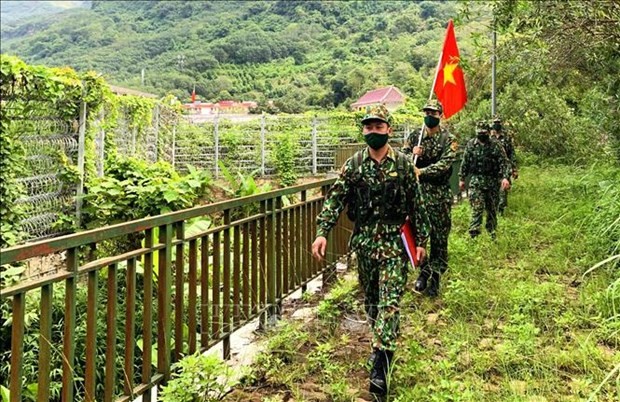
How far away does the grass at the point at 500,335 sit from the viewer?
3.07 m

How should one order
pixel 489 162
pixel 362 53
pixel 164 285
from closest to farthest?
pixel 164 285 < pixel 489 162 < pixel 362 53

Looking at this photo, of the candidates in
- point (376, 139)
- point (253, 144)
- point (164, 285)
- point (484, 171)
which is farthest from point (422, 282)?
point (253, 144)

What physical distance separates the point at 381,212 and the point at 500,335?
1.39 metres

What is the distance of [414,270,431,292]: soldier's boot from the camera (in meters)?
5.07

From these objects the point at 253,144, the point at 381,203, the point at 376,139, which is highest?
the point at 376,139

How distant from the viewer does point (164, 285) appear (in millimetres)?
2857

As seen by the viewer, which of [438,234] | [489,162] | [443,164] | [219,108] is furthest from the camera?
[219,108]

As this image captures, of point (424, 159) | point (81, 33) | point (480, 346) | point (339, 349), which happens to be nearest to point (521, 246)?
point (424, 159)

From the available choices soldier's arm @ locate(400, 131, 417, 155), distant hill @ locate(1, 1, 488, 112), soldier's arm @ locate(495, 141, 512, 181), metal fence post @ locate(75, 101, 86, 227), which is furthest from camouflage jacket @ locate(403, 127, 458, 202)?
distant hill @ locate(1, 1, 488, 112)

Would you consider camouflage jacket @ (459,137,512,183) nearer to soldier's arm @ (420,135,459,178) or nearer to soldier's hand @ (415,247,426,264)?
soldier's arm @ (420,135,459,178)

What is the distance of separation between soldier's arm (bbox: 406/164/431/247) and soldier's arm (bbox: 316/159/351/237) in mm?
375

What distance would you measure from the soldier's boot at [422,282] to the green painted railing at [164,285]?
0.93m

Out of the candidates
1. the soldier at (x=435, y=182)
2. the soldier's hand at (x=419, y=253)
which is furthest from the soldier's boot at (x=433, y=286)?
the soldier's hand at (x=419, y=253)

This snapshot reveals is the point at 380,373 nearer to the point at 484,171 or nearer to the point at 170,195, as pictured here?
the point at 484,171
